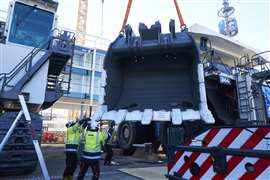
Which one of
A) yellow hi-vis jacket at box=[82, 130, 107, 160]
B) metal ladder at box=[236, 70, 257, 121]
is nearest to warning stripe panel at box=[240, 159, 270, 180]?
metal ladder at box=[236, 70, 257, 121]

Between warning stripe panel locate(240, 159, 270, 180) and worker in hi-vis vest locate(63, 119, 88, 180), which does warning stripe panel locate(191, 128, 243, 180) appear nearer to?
warning stripe panel locate(240, 159, 270, 180)

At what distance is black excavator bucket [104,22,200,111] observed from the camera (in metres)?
4.29

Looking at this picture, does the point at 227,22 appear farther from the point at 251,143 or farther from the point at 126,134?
the point at 251,143

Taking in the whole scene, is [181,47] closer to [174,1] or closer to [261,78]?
[174,1]

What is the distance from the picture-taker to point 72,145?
19.2 ft

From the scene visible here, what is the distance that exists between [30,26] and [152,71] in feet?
12.9

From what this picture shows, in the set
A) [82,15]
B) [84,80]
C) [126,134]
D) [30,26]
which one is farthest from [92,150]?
[82,15]

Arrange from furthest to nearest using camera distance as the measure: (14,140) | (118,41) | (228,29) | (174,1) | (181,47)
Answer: (228,29)
(14,140)
(174,1)
(118,41)
(181,47)

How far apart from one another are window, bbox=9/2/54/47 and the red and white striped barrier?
5.35 m

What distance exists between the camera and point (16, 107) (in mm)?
6191

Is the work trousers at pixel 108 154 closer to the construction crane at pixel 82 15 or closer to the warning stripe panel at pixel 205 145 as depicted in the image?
the warning stripe panel at pixel 205 145

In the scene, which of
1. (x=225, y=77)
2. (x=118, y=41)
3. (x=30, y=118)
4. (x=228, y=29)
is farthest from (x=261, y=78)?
(x=228, y=29)

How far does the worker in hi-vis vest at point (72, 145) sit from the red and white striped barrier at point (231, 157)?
3.32 metres

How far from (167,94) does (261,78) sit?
2.09 meters
